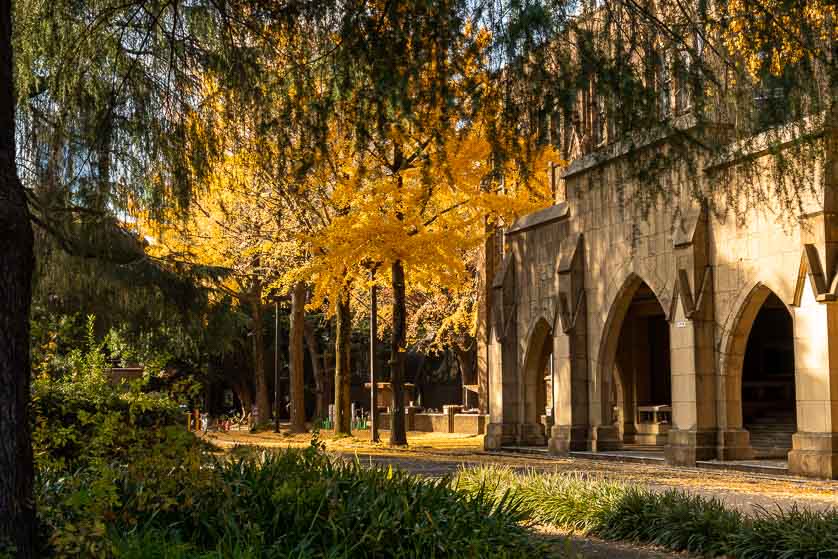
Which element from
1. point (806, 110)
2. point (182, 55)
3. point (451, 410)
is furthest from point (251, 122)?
point (451, 410)

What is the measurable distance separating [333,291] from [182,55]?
16.4 meters

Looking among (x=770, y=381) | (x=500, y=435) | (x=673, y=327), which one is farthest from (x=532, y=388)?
(x=673, y=327)

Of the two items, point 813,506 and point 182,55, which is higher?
point 182,55

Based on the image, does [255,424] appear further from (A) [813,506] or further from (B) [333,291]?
(A) [813,506]

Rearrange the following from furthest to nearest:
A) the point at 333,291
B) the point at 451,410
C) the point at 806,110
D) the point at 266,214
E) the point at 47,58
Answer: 1. the point at 451,410
2. the point at 266,214
3. the point at 333,291
4. the point at 47,58
5. the point at 806,110

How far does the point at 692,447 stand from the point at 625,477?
11.0ft

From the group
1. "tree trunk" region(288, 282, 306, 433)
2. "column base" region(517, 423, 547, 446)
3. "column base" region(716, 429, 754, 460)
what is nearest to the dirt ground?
"column base" region(716, 429, 754, 460)

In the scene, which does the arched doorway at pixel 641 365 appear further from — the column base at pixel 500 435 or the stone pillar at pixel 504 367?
the column base at pixel 500 435

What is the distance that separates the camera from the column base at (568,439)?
23703 millimetres

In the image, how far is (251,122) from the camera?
8.88 m

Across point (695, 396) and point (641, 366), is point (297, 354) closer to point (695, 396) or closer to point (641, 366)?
point (641, 366)

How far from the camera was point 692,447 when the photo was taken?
781 inches

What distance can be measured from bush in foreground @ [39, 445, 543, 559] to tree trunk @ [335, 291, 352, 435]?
63.4 ft

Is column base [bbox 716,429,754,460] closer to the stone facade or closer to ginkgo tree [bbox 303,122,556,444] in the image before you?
the stone facade
